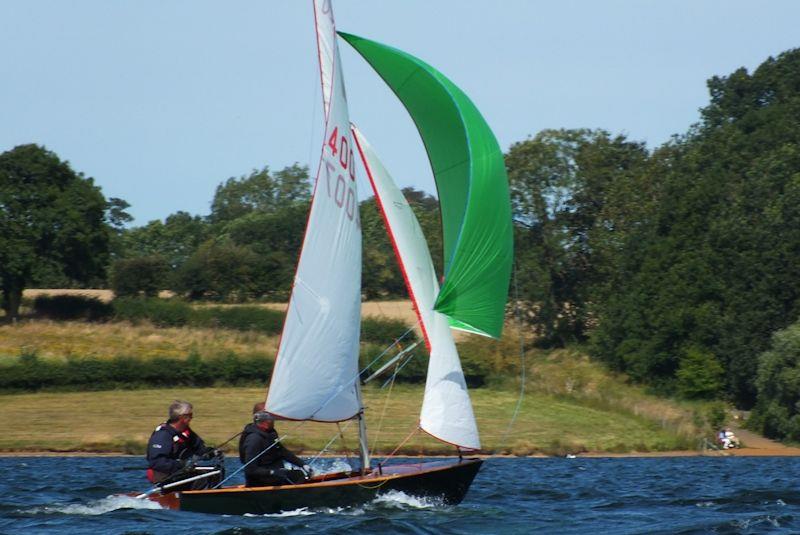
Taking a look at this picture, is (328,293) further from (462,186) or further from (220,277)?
(220,277)

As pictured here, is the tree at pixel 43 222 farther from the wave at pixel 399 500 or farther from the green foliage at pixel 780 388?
the wave at pixel 399 500

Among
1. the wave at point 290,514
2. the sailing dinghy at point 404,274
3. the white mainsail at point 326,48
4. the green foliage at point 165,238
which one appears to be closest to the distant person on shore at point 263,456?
the sailing dinghy at point 404,274

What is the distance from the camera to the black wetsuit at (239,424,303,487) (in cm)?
2039

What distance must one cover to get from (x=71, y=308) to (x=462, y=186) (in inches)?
2096

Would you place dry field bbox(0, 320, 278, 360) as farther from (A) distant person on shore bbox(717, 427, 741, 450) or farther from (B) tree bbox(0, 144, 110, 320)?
(A) distant person on shore bbox(717, 427, 741, 450)

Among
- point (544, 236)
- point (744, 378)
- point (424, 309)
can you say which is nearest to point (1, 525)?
point (424, 309)

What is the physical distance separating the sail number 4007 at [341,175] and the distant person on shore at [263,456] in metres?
3.36

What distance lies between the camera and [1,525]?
19.4 meters

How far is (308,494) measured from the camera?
20125mm

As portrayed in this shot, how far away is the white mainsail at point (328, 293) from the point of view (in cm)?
2050

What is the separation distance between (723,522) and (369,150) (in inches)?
308

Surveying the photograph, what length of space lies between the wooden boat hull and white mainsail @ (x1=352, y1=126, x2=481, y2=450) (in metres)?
0.67

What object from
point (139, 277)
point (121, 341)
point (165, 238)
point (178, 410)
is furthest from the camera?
point (165, 238)

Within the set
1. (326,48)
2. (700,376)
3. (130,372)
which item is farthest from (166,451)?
(700,376)
